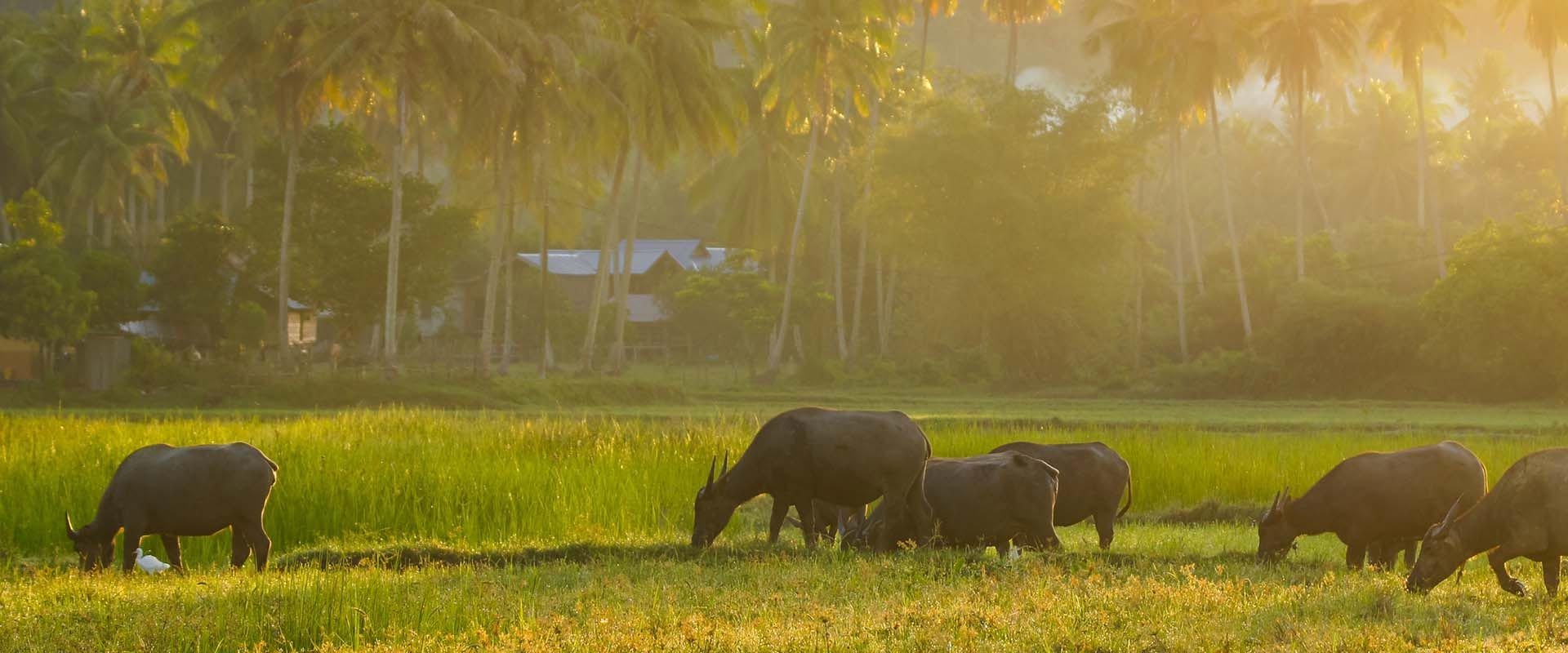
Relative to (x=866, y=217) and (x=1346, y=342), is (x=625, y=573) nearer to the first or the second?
(x=1346, y=342)

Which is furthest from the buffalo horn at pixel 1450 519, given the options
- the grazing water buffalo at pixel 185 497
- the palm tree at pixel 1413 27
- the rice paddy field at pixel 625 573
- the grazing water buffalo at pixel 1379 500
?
the palm tree at pixel 1413 27

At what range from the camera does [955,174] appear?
50750mm

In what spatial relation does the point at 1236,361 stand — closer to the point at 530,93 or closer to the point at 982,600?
the point at 530,93

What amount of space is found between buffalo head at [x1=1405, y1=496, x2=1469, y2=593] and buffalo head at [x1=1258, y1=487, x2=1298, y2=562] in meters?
1.90

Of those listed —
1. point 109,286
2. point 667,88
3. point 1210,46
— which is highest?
point 1210,46

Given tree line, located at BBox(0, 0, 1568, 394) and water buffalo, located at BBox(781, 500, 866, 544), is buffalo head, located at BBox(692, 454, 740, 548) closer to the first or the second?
water buffalo, located at BBox(781, 500, 866, 544)

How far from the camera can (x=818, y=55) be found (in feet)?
155

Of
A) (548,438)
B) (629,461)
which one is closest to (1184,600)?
(629,461)

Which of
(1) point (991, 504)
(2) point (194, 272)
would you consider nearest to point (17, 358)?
(2) point (194, 272)

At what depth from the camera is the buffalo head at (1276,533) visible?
11.3 metres

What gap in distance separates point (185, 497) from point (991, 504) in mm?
6064

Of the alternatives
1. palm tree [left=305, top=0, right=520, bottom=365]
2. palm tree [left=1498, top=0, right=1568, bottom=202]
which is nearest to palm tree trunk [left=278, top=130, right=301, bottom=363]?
palm tree [left=305, top=0, right=520, bottom=365]

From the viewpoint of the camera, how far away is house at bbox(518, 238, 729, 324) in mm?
71188

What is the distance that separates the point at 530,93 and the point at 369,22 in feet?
17.3
